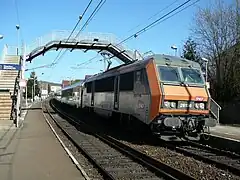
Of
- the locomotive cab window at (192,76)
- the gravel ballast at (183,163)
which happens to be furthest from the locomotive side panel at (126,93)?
the locomotive cab window at (192,76)

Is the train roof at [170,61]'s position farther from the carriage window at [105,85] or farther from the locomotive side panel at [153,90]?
the carriage window at [105,85]

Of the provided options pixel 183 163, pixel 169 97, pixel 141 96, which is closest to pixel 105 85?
pixel 141 96

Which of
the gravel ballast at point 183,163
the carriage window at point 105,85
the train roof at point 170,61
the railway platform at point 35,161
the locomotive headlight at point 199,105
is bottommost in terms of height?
the railway platform at point 35,161

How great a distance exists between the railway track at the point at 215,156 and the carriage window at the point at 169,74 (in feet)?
8.58

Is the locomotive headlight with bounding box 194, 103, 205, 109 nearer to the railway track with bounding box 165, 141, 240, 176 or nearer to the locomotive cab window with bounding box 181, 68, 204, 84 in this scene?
the locomotive cab window with bounding box 181, 68, 204, 84

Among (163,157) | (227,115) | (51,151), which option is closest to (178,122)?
(163,157)

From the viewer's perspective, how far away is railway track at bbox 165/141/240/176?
10.4 meters

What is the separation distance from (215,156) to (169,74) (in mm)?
3980

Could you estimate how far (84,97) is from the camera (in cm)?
3297

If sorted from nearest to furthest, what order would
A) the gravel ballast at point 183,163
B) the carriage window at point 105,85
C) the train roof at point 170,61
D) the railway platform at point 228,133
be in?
the gravel ballast at point 183,163 < the train roof at point 170,61 < the railway platform at point 228,133 < the carriage window at point 105,85

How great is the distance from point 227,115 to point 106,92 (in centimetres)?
1268

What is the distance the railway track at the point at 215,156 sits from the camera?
10.4 metres

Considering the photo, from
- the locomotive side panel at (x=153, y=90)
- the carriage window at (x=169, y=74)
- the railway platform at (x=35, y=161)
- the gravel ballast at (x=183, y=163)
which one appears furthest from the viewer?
the carriage window at (x=169, y=74)

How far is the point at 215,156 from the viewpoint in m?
12.4
